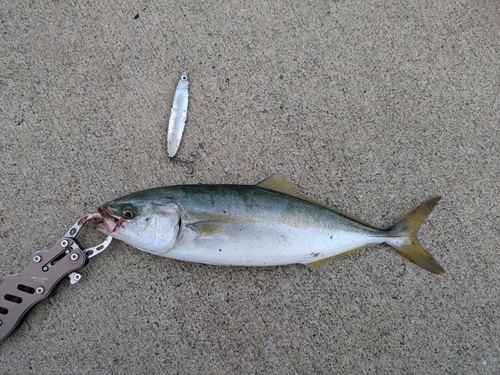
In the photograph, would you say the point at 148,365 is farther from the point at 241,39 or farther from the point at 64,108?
the point at 241,39

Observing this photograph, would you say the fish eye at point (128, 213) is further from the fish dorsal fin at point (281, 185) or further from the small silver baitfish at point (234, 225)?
the fish dorsal fin at point (281, 185)

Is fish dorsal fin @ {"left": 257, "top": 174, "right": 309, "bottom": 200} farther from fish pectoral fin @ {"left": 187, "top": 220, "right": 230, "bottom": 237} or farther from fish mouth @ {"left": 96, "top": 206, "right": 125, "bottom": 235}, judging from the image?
fish mouth @ {"left": 96, "top": 206, "right": 125, "bottom": 235}

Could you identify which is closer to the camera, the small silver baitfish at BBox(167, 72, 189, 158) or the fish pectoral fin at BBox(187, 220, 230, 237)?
the fish pectoral fin at BBox(187, 220, 230, 237)

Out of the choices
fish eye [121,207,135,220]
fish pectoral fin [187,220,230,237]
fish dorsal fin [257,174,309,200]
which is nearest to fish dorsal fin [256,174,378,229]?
fish dorsal fin [257,174,309,200]

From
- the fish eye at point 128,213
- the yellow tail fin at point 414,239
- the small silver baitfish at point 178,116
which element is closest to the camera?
the fish eye at point 128,213

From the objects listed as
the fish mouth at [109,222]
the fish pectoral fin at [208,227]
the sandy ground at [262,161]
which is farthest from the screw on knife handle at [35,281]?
the fish pectoral fin at [208,227]

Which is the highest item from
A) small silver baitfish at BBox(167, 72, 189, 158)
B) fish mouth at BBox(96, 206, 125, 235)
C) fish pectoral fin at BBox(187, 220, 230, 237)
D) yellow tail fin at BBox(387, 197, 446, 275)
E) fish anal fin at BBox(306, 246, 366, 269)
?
small silver baitfish at BBox(167, 72, 189, 158)
